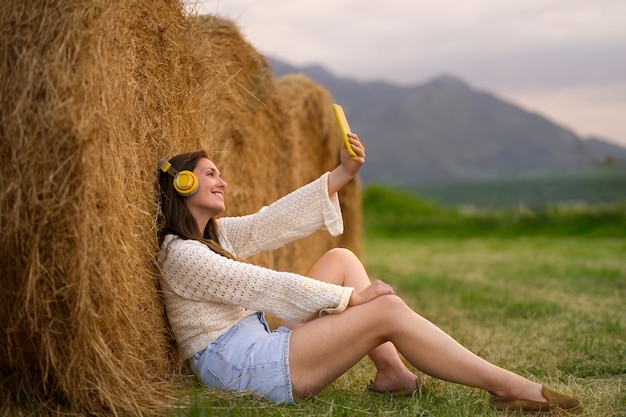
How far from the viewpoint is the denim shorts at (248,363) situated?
300 centimetres

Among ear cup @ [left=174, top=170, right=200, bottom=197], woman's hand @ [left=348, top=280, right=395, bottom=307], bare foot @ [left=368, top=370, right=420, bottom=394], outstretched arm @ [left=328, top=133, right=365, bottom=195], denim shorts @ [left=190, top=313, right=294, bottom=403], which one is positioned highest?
outstretched arm @ [left=328, top=133, right=365, bottom=195]

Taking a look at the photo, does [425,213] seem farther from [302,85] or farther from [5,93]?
[5,93]

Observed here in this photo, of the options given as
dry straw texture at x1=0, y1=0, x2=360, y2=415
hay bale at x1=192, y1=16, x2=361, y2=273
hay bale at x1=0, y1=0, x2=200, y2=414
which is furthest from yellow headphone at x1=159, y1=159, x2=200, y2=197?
hay bale at x1=192, y1=16, x2=361, y2=273

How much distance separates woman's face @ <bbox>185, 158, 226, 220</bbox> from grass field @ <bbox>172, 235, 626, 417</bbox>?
72 centimetres

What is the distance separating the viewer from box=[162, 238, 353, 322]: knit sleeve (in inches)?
117

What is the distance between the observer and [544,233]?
1436 centimetres

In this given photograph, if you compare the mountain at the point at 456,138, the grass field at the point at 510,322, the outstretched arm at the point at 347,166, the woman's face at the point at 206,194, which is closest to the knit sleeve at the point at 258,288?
the woman's face at the point at 206,194

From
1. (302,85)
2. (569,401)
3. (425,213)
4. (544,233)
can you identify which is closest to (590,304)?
(302,85)

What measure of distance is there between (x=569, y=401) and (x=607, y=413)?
0.61 feet

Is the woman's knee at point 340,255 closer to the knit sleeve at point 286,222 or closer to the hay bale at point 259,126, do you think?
the knit sleeve at point 286,222

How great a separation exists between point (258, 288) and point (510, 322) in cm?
287

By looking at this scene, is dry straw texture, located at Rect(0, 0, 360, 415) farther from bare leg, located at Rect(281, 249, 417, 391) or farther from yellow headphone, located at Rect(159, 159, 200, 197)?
bare leg, located at Rect(281, 249, 417, 391)

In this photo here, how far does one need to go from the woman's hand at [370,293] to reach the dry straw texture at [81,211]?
776 mm

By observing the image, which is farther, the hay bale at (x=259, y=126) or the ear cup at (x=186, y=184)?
the hay bale at (x=259, y=126)
